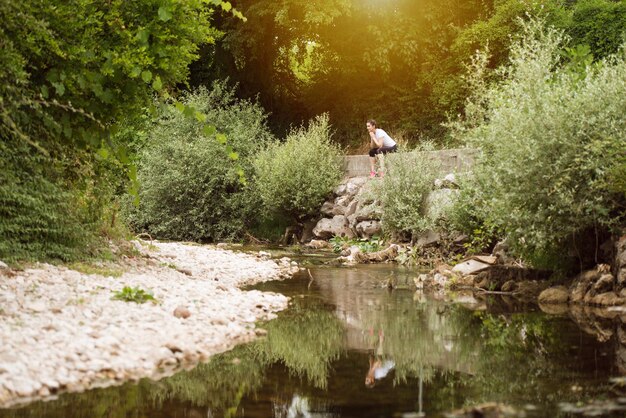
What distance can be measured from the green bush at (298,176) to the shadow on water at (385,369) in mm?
Answer: 10919

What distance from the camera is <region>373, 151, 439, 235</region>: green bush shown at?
655 inches

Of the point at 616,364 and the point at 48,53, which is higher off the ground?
the point at 48,53

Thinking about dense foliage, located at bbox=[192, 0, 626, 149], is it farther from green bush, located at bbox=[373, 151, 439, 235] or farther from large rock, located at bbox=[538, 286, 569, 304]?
large rock, located at bbox=[538, 286, 569, 304]

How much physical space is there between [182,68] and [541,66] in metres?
5.66

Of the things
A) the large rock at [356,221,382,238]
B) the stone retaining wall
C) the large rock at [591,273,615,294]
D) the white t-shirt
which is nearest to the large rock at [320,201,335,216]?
the large rock at [356,221,382,238]

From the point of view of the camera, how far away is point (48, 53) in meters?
9.34

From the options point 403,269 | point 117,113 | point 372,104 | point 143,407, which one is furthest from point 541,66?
point 372,104

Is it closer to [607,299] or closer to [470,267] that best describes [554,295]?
[607,299]

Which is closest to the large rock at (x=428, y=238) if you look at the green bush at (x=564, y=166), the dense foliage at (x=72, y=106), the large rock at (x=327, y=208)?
the large rock at (x=327, y=208)

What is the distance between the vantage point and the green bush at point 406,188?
1664 cm

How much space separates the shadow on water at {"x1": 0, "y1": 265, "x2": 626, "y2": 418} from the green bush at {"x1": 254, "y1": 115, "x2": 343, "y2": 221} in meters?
10.9

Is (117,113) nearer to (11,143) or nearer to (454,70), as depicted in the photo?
(11,143)

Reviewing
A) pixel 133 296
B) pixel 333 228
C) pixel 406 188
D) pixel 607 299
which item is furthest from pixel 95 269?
pixel 333 228

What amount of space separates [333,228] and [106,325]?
45.5 ft
